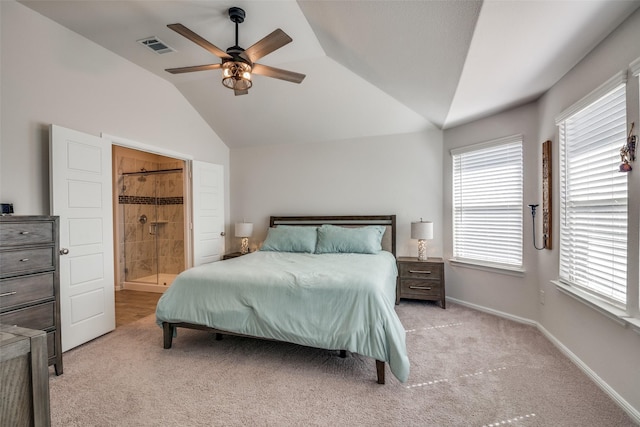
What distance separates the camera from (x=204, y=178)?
450cm

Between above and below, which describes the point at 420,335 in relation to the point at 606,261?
below

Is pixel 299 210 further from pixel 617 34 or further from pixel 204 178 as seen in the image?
pixel 617 34

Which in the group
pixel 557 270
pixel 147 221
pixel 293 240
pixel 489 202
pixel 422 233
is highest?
pixel 489 202

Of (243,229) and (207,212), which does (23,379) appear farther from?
(243,229)

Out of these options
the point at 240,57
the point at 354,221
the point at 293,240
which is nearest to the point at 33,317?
the point at 240,57

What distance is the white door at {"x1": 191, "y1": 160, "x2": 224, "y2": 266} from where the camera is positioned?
14.2 feet

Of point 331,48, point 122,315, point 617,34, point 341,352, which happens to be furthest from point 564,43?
point 122,315

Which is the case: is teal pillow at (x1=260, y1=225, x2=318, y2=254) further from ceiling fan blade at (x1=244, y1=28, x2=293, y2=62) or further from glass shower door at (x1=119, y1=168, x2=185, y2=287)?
ceiling fan blade at (x1=244, y1=28, x2=293, y2=62)

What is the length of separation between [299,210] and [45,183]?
3098 mm

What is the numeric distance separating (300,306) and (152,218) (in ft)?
13.9

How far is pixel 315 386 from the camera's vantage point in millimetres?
2113

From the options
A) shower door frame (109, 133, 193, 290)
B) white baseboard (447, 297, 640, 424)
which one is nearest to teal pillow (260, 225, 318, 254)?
shower door frame (109, 133, 193, 290)

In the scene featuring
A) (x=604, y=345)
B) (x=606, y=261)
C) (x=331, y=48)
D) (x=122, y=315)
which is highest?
(x=331, y=48)

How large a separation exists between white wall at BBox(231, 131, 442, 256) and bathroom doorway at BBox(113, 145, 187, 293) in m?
1.12
